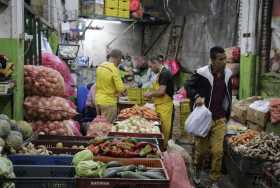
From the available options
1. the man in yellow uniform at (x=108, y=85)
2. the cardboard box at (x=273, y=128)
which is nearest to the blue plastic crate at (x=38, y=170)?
the man in yellow uniform at (x=108, y=85)

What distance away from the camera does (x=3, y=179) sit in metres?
3.48

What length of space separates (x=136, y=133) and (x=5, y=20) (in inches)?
88.6

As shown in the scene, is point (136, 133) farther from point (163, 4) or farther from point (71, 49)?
point (163, 4)

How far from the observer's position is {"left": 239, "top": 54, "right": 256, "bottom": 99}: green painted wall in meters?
11.2

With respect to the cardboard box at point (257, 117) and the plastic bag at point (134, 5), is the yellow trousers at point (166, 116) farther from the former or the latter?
the plastic bag at point (134, 5)

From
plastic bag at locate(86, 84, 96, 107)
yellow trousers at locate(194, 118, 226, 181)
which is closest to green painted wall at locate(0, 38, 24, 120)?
yellow trousers at locate(194, 118, 226, 181)

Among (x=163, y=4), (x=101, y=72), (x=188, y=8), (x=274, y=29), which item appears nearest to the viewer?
(x=101, y=72)

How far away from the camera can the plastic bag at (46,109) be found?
6.01 metres

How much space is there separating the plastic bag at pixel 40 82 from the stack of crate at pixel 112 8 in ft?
33.8

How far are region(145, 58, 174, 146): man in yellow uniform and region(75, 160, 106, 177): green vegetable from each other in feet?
15.0

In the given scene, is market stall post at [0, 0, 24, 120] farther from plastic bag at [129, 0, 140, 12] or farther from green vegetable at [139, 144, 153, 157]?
plastic bag at [129, 0, 140, 12]

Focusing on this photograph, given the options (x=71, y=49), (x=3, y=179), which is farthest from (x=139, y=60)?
(x=3, y=179)

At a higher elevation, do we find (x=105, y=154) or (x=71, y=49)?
(x=71, y=49)

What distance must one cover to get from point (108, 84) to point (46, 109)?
2.89m
